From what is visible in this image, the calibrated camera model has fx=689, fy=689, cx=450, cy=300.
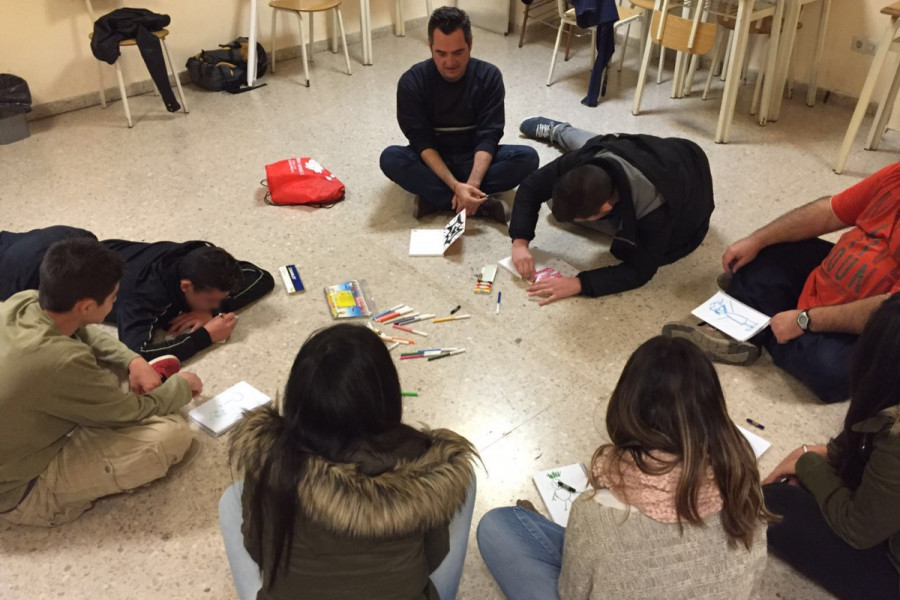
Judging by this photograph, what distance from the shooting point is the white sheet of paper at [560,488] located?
191cm

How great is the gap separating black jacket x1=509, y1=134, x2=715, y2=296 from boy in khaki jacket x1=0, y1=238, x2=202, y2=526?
5.14 ft

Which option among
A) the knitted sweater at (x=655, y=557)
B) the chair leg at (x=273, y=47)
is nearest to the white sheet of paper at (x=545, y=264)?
the knitted sweater at (x=655, y=557)

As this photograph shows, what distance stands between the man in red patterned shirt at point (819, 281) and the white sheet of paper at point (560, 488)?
0.75 m

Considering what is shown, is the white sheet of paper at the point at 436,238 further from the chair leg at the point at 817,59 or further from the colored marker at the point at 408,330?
the chair leg at the point at 817,59

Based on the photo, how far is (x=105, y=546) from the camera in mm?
1850

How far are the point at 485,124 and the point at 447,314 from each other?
Result: 1.04 metres

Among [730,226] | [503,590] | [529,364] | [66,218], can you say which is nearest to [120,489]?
[503,590]

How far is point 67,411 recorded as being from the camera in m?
1.73

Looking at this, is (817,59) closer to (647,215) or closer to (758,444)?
(647,215)

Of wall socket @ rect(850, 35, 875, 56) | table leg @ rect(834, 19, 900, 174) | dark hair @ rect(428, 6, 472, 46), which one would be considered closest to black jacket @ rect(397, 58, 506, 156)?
dark hair @ rect(428, 6, 472, 46)

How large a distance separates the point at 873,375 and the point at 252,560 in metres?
1.32

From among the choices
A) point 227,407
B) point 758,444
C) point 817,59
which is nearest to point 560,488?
point 758,444

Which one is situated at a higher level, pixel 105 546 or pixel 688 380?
pixel 688 380

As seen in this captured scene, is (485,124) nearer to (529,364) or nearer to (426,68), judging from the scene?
(426,68)
